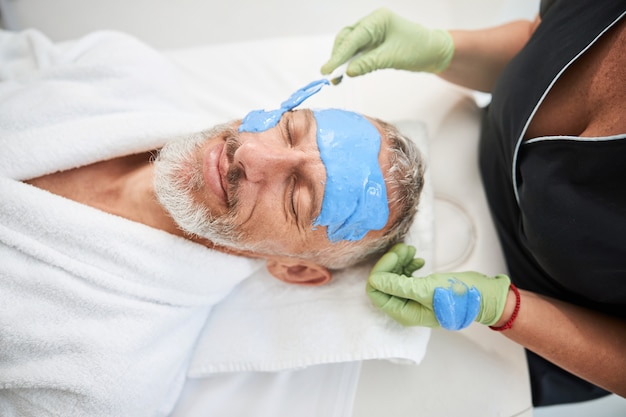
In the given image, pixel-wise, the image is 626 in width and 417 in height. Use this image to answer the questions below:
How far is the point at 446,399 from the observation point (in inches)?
45.4

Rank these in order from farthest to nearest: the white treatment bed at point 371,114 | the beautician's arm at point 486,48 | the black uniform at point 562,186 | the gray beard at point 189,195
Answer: the beautician's arm at point 486,48, the white treatment bed at point 371,114, the gray beard at point 189,195, the black uniform at point 562,186

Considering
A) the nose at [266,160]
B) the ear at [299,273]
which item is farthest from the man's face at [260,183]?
the ear at [299,273]

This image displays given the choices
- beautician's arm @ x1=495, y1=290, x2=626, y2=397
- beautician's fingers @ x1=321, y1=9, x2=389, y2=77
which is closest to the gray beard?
beautician's fingers @ x1=321, y1=9, x2=389, y2=77

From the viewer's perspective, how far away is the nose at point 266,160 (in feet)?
3.25

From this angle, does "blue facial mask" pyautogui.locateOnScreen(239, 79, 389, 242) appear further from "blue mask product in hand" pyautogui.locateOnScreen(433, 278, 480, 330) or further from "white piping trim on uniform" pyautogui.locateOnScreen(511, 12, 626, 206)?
"white piping trim on uniform" pyautogui.locateOnScreen(511, 12, 626, 206)

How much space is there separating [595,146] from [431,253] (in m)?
0.47

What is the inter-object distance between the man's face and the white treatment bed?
8.8 inches

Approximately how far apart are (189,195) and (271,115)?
0.26 m

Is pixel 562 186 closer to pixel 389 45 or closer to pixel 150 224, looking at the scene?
pixel 389 45

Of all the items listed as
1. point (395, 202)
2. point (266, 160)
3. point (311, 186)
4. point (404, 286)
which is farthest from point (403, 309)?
point (266, 160)

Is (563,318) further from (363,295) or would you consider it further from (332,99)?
(332,99)

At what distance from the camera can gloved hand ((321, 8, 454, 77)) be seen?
1.23 metres

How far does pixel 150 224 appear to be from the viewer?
1.19 m

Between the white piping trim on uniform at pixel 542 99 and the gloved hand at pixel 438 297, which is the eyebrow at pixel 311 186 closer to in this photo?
the gloved hand at pixel 438 297
